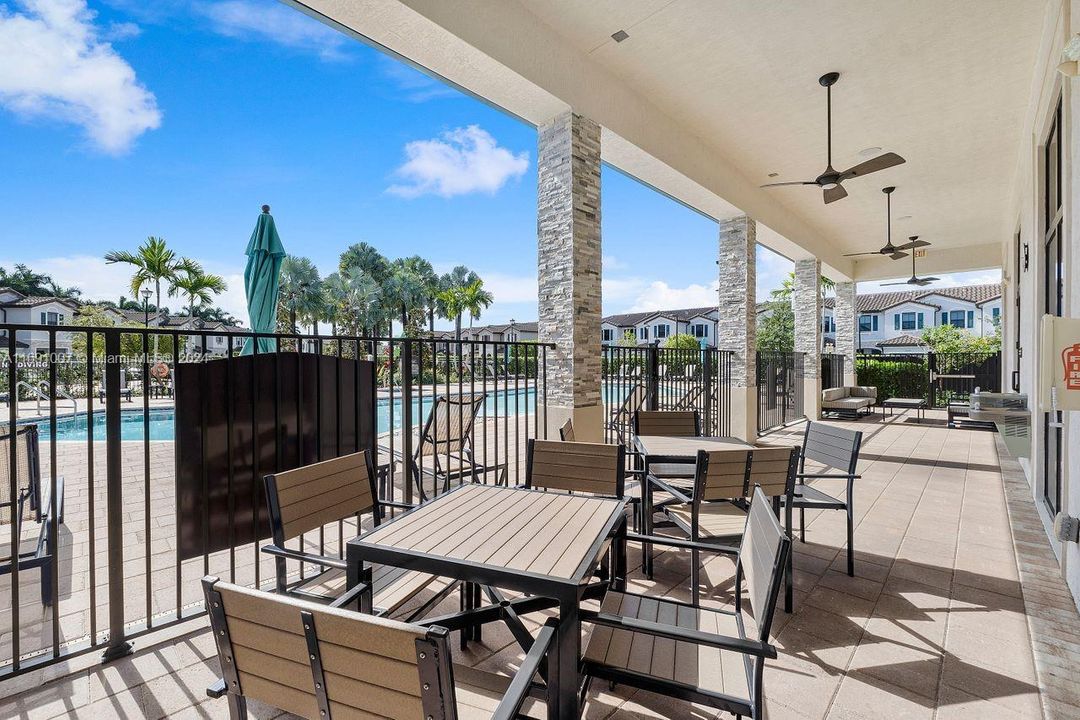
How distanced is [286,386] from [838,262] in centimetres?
1371

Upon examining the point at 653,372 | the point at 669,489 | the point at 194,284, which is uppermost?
the point at 194,284

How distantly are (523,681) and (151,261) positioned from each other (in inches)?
1093

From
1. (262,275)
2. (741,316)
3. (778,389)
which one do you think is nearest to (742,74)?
(741,316)

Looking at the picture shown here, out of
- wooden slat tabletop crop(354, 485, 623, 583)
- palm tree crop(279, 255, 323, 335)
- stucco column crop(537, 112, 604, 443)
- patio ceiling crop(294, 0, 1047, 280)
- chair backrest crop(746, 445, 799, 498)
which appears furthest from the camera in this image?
palm tree crop(279, 255, 323, 335)

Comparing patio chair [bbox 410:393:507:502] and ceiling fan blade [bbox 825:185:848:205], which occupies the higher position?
ceiling fan blade [bbox 825:185:848:205]

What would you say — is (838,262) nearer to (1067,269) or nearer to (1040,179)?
(1040,179)

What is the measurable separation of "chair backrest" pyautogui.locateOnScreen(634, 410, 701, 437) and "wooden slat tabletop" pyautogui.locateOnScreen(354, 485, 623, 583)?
6.47 feet

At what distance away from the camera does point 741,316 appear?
7.67 meters

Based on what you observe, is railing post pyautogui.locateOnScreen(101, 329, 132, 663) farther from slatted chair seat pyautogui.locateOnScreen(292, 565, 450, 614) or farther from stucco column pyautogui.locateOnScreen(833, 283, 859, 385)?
stucco column pyautogui.locateOnScreen(833, 283, 859, 385)

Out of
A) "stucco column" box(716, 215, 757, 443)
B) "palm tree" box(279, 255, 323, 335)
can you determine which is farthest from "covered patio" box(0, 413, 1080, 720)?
"palm tree" box(279, 255, 323, 335)

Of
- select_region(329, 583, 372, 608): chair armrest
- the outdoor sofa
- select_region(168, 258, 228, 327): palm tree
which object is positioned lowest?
the outdoor sofa

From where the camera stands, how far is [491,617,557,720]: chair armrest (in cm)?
91

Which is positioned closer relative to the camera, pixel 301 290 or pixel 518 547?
pixel 518 547

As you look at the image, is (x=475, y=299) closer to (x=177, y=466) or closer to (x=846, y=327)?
(x=846, y=327)
